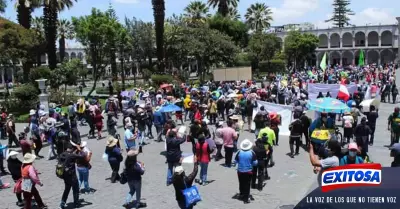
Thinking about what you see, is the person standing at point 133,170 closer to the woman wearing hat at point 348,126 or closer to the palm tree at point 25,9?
the woman wearing hat at point 348,126

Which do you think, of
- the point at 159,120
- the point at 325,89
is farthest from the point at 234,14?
the point at 159,120

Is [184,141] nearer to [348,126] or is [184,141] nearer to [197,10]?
[348,126]

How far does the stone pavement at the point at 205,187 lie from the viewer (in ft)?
33.2

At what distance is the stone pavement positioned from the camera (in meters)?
10.1

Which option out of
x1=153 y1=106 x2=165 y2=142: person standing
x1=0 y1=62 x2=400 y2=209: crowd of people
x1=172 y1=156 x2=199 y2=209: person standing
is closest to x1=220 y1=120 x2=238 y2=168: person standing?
x1=0 y1=62 x2=400 y2=209: crowd of people

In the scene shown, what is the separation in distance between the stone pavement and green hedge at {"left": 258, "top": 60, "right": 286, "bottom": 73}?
3761 cm

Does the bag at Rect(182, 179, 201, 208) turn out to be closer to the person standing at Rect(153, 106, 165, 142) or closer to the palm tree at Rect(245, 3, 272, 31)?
the person standing at Rect(153, 106, 165, 142)

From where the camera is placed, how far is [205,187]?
11289 mm

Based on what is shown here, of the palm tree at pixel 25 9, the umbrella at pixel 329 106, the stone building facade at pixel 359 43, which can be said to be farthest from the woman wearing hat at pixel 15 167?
the stone building facade at pixel 359 43

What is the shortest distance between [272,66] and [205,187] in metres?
42.7

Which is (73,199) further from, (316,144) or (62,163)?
(316,144)

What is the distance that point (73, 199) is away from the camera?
10.3 m

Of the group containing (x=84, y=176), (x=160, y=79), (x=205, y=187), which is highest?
(x=160, y=79)

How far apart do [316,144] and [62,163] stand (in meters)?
7.13
